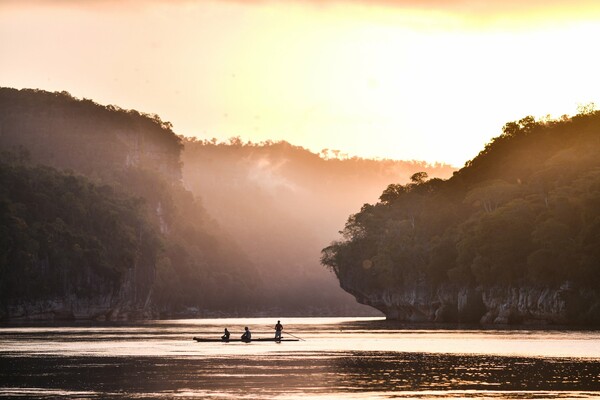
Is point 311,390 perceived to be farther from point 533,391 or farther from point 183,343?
point 183,343

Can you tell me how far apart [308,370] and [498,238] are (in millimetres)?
79033

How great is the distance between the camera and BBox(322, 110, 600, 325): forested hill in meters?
129

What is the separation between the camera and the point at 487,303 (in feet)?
478

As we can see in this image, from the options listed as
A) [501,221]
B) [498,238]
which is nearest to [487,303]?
[498,238]

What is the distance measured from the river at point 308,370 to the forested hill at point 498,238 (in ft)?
131

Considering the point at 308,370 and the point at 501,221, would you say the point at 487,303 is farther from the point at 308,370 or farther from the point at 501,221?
the point at 308,370

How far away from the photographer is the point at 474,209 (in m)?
162

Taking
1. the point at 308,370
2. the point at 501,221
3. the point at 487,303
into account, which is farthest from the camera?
the point at 487,303

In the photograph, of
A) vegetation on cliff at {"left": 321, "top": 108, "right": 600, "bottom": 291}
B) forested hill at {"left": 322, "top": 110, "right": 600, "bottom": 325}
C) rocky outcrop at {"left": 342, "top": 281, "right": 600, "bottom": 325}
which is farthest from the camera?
vegetation on cliff at {"left": 321, "top": 108, "right": 600, "bottom": 291}

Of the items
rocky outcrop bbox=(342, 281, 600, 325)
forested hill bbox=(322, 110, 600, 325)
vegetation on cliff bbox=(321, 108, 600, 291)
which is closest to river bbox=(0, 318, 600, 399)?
rocky outcrop bbox=(342, 281, 600, 325)

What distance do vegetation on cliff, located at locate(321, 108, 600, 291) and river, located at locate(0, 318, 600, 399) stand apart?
40477 mm

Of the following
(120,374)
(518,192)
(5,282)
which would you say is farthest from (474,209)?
(120,374)

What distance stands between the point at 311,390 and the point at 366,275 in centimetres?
14025

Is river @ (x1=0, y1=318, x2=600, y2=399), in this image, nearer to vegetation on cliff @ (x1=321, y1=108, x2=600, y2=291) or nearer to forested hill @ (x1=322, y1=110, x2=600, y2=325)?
forested hill @ (x1=322, y1=110, x2=600, y2=325)
